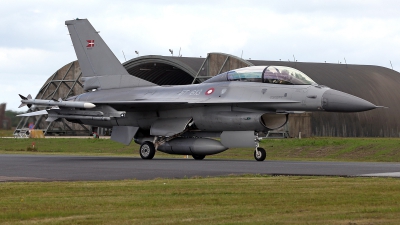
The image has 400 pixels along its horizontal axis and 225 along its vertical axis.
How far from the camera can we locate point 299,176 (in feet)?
49.8

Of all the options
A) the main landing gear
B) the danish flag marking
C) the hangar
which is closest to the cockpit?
the main landing gear

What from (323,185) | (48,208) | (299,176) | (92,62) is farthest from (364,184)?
(92,62)

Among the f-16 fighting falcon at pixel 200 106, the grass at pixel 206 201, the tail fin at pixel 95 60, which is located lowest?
the grass at pixel 206 201

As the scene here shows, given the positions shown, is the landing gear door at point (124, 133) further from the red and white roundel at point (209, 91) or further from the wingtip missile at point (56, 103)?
the red and white roundel at point (209, 91)

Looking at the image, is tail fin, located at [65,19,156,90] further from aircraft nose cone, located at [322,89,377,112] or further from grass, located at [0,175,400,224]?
grass, located at [0,175,400,224]

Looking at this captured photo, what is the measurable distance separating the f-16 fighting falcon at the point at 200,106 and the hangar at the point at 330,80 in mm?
18789

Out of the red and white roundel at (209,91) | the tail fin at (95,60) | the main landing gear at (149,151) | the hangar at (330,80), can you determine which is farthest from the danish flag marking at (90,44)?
the hangar at (330,80)

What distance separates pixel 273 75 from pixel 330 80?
2570cm

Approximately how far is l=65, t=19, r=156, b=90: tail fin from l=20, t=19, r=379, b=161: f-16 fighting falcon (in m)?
0.04

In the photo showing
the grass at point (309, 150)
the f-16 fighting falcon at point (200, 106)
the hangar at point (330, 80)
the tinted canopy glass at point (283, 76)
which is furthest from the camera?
the hangar at point (330, 80)

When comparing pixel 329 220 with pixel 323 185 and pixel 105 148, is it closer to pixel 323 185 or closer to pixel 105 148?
pixel 323 185

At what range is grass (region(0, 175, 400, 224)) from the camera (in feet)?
29.3

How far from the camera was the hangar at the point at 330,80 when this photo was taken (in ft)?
155

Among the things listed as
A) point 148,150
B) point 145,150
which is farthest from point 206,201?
point 145,150
